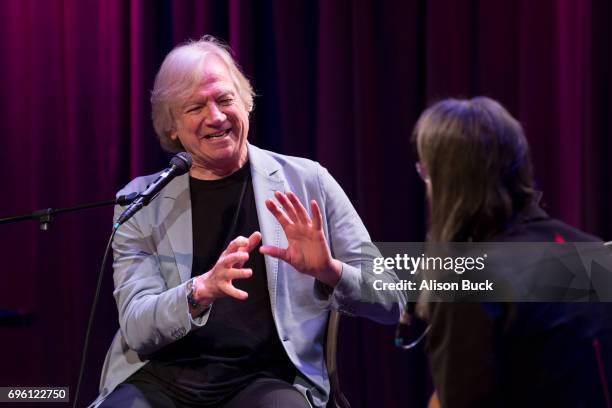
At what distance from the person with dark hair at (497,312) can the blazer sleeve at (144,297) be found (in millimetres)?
846

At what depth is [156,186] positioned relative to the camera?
2.05m

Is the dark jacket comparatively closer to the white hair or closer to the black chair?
the black chair

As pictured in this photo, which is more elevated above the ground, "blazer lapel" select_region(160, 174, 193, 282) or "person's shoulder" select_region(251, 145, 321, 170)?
"person's shoulder" select_region(251, 145, 321, 170)

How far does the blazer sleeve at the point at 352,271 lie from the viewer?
209 centimetres

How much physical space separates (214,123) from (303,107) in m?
0.75

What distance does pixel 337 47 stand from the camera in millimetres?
2941

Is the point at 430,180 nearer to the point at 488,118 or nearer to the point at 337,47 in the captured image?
the point at 488,118

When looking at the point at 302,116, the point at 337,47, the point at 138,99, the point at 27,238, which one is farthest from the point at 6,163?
the point at 337,47

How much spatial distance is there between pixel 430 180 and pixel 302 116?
165cm

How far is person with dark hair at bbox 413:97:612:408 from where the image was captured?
4.25ft

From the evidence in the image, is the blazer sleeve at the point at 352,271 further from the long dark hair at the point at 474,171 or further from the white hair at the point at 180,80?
the long dark hair at the point at 474,171

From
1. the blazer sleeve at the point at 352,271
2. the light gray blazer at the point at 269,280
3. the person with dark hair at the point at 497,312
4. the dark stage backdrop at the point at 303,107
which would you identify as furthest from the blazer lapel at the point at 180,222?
the person with dark hair at the point at 497,312

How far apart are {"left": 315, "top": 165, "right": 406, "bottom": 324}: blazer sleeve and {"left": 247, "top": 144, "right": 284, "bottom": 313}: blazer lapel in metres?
0.13

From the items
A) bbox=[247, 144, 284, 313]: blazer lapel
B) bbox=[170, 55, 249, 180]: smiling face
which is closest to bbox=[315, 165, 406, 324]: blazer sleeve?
bbox=[247, 144, 284, 313]: blazer lapel
